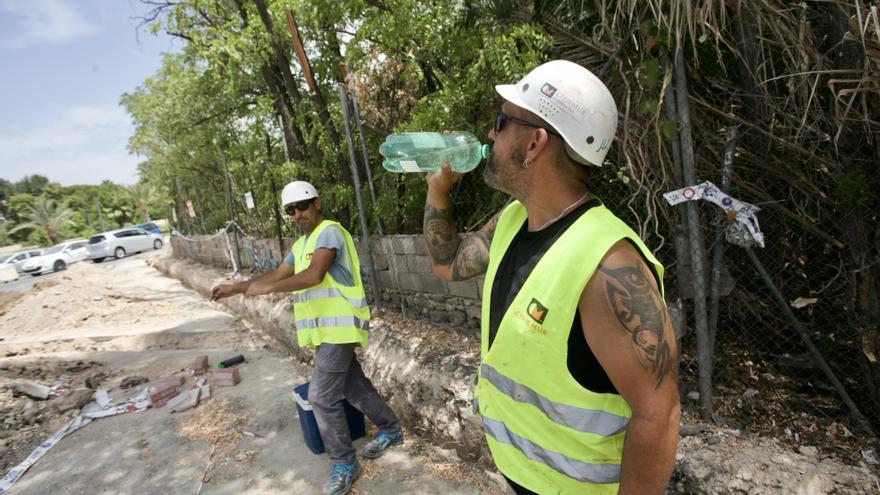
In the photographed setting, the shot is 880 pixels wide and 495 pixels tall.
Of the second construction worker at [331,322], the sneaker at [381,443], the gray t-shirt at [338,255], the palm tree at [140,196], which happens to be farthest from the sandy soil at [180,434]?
the palm tree at [140,196]

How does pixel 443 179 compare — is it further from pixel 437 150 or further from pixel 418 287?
pixel 418 287

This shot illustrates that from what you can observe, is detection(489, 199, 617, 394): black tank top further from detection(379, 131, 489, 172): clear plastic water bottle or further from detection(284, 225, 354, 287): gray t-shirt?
detection(284, 225, 354, 287): gray t-shirt

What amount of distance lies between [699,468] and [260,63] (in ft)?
19.9

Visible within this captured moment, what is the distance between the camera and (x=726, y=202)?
2.37 meters

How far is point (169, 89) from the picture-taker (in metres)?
8.73

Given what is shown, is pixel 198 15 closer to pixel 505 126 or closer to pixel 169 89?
pixel 169 89

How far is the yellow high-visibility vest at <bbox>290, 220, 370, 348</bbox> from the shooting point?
303 centimetres

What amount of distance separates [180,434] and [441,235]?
3.57 m

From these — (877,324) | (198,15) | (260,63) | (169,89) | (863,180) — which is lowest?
(877,324)

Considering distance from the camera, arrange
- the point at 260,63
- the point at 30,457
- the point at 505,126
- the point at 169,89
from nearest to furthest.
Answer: the point at 505,126, the point at 30,457, the point at 260,63, the point at 169,89

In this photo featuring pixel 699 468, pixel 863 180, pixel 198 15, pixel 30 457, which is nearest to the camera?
pixel 699 468

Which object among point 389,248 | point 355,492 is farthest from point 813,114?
point 389,248

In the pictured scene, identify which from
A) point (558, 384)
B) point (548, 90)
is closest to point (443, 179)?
point (548, 90)

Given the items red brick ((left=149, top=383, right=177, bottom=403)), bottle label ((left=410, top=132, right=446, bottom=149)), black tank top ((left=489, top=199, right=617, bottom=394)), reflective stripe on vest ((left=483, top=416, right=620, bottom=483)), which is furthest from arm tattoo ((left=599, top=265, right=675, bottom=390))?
red brick ((left=149, top=383, right=177, bottom=403))
